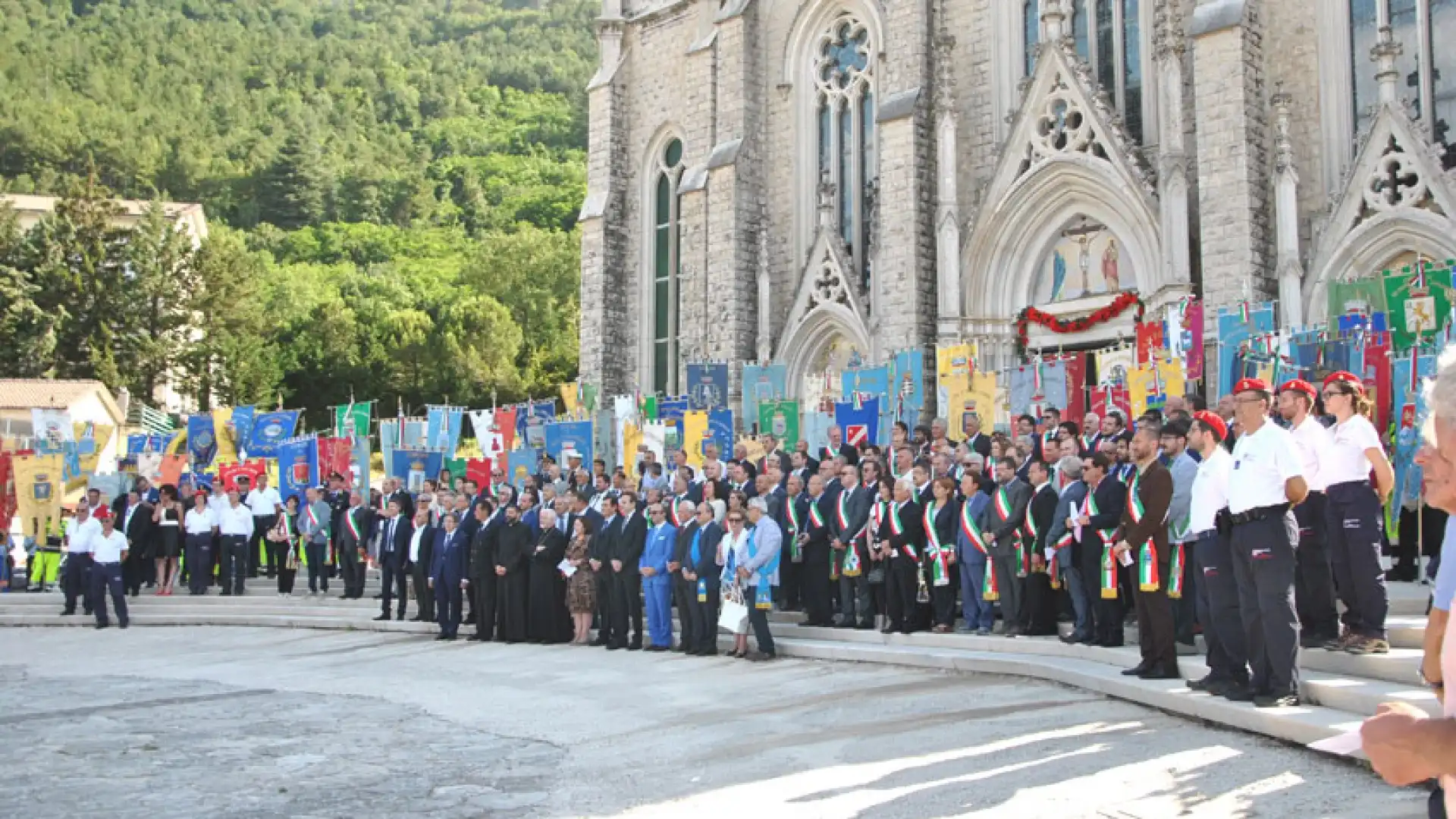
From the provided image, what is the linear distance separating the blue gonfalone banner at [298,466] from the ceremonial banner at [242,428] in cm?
131

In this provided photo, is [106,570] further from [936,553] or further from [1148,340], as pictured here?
[1148,340]

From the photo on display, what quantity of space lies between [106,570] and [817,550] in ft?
35.8

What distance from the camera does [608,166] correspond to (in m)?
28.4

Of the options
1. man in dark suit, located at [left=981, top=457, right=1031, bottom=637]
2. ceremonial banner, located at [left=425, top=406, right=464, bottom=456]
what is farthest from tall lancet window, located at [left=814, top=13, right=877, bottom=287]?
man in dark suit, located at [left=981, top=457, right=1031, bottom=637]

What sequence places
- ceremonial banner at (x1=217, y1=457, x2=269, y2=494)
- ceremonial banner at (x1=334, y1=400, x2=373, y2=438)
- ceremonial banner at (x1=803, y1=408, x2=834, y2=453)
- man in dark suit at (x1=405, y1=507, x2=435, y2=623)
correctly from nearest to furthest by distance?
man in dark suit at (x1=405, y1=507, x2=435, y2=623)
ceremonial banner at (x1=803, y1=408, x2=834, y2=453)
ceremonial banner at (x1=217, y1=457, x2=269, y2=494)
ceremonial banner at (x1=334, y1=400, x2=373, y2=438)

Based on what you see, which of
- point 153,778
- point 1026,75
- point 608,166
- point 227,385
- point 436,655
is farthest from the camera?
point 227,385

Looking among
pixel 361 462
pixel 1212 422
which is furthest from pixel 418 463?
pixel 1212 422

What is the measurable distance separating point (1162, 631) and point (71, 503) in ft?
78.0

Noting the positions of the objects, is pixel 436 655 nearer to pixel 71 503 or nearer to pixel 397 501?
pixel 397 501

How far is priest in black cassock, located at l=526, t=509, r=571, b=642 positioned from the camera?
14961 mm

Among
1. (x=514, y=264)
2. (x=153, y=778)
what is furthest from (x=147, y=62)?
(x=153, y=778)

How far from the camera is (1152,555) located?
28.1ft

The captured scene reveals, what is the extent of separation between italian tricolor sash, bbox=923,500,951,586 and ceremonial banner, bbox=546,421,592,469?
9.69 meters

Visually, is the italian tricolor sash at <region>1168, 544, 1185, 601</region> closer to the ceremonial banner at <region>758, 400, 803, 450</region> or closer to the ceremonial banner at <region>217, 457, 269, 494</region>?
the ceremonial banner at <region>758, 400, 803, 450</region>
